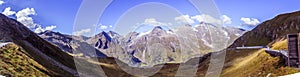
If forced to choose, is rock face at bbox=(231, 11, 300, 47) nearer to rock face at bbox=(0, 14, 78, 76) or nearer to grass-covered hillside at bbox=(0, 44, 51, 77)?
rock face at bbox=(0, 14, 78, 76)

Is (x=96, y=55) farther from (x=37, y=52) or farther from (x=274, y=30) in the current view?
(x=274, y=30)

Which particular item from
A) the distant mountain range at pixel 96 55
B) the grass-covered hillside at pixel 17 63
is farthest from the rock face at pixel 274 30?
the grass-covered hillside at pixel 17 63

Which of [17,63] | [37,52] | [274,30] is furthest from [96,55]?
[274,30]

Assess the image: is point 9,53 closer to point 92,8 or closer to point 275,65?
point 92,8

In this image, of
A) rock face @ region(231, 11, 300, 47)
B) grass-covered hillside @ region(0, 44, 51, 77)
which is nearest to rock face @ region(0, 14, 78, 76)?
grass-covered hillside @ region(0, 44, 51, 77)

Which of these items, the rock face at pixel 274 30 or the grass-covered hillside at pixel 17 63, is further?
the rock face at pixel 274 30

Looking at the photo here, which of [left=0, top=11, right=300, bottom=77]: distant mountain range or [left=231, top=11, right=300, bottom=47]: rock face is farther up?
[left=231, top=11, right=300, bottom=47]: rock face

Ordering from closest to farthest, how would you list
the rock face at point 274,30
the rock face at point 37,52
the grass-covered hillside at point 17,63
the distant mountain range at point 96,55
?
1. the grass-covered hillside at point 17,63
2. the distant mountain range at point 96,55
3. the rock face at point 37,52
4. the rock face at point 274,30

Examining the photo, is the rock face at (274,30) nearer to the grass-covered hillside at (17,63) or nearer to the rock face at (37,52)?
the rock face at (37,52)
